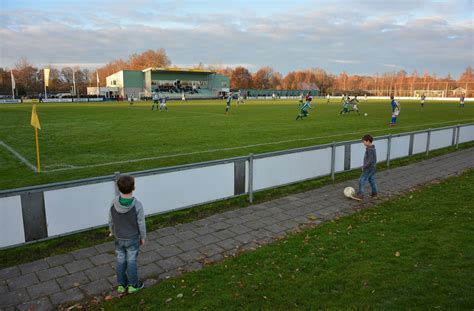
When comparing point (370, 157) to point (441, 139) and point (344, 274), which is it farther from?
point (441, 139)

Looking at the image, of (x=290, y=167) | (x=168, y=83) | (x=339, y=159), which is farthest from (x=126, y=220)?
(x=168, y=83)

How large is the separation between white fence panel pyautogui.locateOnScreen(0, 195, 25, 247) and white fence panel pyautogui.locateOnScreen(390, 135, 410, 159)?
33.9 ft

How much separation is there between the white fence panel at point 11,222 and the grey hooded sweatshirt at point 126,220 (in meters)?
1.81

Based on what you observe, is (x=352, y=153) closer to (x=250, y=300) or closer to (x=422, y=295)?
(x=422, y=295)

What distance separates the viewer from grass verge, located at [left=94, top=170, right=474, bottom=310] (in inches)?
156

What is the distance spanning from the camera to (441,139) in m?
14.3

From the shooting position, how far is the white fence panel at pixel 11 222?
16.5 feet

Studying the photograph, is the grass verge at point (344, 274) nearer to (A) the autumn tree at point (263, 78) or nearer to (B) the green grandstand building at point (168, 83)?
(B) the green grandstand building at point (168, 83)

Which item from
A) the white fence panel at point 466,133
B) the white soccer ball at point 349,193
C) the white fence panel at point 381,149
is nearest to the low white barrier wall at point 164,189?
the white fence panel at point 381,149

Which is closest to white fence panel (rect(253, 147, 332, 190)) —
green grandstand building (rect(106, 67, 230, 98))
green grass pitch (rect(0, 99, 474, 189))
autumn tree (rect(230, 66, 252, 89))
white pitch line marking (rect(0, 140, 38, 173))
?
green grass pitch (rect(0, 99, 474, 189))

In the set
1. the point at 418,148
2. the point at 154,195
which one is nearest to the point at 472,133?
the point at 418,148

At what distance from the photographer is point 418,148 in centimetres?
1299

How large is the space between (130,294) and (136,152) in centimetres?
931

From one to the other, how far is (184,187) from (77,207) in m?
1.90
